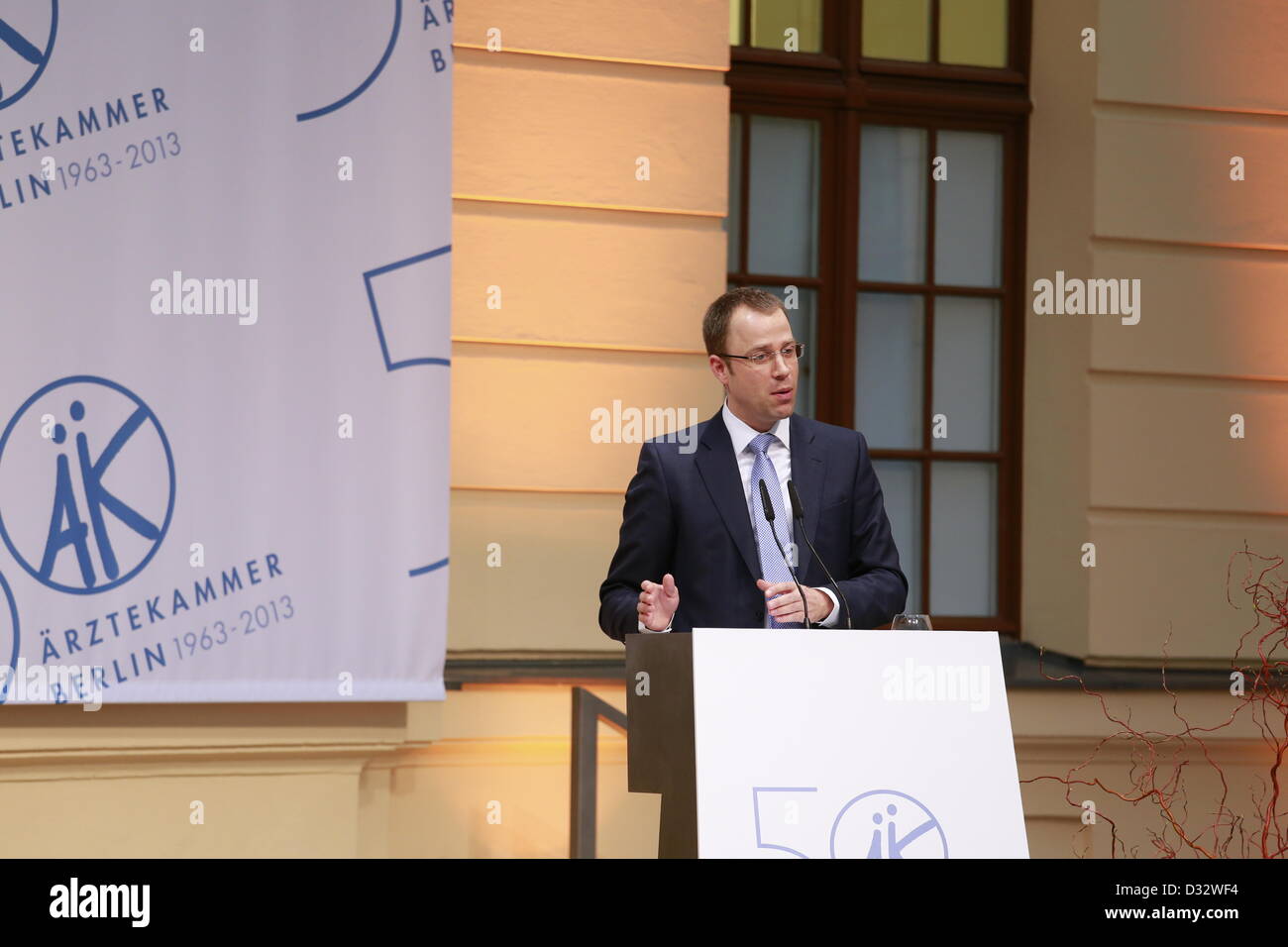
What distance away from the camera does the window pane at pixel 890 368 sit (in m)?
4.67

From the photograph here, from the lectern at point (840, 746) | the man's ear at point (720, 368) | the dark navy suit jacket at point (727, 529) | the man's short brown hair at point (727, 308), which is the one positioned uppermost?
the man's short brown hair at point (727, 308)

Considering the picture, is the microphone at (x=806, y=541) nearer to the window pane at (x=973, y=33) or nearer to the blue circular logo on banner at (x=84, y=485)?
the blue circular logo on banner at (x=84, y=485)

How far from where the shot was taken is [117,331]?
3.64m

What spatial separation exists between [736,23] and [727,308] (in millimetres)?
2174

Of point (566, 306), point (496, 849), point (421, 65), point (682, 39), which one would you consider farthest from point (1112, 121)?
point (496, 849)

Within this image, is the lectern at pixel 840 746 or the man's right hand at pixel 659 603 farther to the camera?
the man's right hand at pixel 659 603

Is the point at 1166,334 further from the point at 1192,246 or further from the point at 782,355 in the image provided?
the point at 782,355

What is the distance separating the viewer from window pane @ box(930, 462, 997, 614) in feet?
15.4

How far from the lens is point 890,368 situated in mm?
4691

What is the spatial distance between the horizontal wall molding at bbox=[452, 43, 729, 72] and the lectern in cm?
274

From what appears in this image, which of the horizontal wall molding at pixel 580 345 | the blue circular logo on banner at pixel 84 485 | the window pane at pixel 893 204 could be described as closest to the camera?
the blue circular logo on banner at pixel 84 485

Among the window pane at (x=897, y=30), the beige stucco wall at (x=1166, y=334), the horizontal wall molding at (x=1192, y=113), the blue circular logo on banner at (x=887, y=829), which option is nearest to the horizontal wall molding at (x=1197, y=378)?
the beige stucco wall at (x=1166, y=334)

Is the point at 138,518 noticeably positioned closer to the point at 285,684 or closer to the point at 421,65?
the point at 285,684

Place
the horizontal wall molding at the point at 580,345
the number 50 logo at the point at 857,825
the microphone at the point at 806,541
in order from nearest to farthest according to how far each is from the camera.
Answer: the number 50 logo at the point at 857,825 < the microphone at the point at 806,541 < the horizontal wall molding at the point at 580,345
